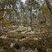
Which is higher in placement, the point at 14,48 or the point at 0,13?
the point at 0,13

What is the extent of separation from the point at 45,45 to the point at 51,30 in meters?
1.24

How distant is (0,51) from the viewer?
27.7ft

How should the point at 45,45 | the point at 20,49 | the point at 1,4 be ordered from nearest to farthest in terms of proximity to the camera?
the point at 20,49 < the point at 45,45 < the point at 1,4

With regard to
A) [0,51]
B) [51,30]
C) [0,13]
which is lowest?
[0,51]

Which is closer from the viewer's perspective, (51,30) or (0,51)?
(0,51)

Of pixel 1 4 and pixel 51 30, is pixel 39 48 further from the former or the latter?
pixel 1 4

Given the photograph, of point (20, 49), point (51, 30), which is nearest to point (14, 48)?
point (20, 49)

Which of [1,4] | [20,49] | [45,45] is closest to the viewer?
[20,49]

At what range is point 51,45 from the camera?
8625 millimetres

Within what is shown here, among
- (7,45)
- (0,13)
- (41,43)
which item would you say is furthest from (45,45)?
(0,13)

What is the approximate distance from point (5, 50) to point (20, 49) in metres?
0.71

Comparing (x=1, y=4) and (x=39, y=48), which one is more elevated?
(x=1, y=4)

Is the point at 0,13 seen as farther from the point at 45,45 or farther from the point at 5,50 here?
the point at 45,45

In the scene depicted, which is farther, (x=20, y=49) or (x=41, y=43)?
(x=41, y=43)
